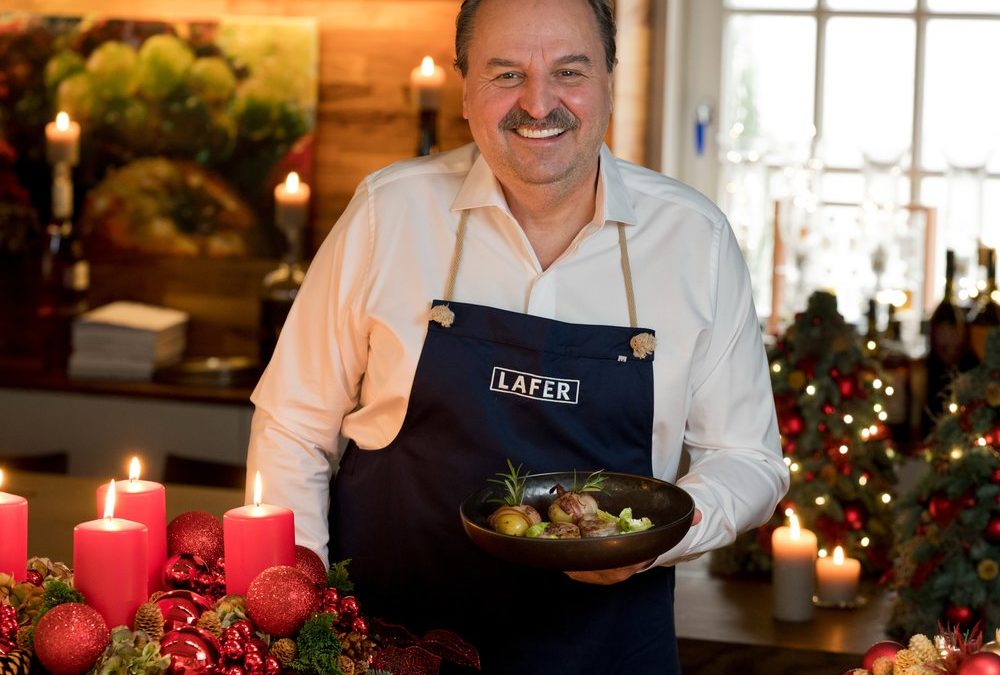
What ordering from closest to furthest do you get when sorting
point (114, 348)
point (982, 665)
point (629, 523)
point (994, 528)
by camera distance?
point (982, 665)
point (629, 523)
point (994, 528)
point (114, 348)

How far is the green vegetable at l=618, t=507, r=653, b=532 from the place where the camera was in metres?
1.39

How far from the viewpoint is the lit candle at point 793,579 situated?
2.16 meters

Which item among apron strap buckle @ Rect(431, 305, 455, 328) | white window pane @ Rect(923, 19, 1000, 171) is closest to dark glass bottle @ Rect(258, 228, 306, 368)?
apron strap buckle @ Rect(431, 305, 455, 328)

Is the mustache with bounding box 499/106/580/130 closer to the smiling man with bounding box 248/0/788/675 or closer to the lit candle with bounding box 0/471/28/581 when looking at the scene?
the smiling man with bounding box 248/0/788/675

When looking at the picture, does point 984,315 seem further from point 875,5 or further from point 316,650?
point 316,650

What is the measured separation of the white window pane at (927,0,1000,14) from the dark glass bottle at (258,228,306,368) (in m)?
1.64

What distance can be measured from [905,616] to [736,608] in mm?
256

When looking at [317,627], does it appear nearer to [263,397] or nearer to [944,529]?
[263,397]

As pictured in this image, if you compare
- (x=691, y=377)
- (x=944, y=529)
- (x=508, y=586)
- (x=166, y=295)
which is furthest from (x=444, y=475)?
(x=166, y=295)

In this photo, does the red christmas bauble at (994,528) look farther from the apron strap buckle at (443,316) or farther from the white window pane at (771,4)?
the white window pane at (771,4)

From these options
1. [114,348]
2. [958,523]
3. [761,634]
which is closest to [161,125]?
[114,348]

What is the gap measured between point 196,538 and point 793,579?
1131 millimetres

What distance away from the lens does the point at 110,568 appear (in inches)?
44.9

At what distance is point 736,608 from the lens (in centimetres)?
223
